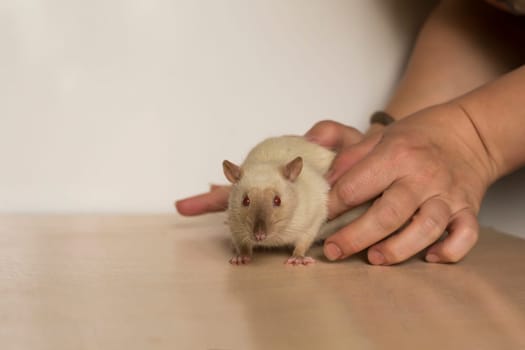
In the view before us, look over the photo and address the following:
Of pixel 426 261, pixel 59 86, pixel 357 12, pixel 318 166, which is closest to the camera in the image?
pixel 426 261

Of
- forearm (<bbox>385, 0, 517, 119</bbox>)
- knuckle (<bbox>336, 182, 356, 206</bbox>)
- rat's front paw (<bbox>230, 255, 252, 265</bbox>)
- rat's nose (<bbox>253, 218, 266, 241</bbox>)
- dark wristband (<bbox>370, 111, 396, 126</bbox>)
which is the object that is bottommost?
rat's front paw (<bbox>230, 255, 252, 265</bbox>)

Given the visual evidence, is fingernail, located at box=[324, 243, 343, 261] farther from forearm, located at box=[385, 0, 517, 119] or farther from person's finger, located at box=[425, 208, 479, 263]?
forearm, located at box=[385, 0, 517, 119]

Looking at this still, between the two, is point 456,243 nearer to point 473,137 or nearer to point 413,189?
point 413,189

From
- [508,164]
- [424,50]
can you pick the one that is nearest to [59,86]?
[424,50]

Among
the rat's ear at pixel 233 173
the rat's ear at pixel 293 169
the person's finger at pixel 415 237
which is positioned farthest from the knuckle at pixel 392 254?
the rat's ear at pixel 233 173

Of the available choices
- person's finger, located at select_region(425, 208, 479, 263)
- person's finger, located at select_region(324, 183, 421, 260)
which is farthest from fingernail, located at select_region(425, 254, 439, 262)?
person's finger, located at select_region(324, 183, 421, 260)

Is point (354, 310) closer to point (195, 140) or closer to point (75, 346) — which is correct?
point (75, 346)
